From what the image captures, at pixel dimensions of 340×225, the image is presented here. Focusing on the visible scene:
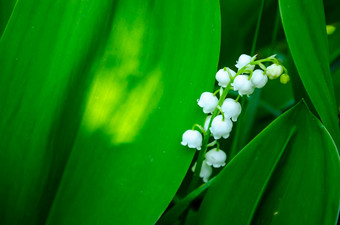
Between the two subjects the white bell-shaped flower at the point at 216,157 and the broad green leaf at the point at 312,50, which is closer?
the broad green leaf at the point at 312,50

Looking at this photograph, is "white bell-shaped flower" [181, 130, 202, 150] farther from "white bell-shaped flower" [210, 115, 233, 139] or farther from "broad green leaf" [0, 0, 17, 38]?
"broad green leaf" [0, 0, 17, 38]

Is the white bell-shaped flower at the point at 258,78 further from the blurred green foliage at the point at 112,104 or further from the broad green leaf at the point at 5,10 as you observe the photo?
the broad green leaf at the point at 5,10

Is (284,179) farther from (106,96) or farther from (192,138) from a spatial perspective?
(106,96)

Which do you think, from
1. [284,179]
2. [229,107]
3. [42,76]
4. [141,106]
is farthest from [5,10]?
[284,179]

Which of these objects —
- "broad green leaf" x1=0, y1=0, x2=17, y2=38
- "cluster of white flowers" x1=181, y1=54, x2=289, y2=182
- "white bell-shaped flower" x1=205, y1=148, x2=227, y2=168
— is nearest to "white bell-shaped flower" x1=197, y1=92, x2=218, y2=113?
"cluster of white flowers" x1=181, y1=54, x2=289, y2=182

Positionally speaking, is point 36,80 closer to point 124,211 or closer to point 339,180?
point 124,211

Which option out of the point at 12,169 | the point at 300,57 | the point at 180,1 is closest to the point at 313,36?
the point at 300,57

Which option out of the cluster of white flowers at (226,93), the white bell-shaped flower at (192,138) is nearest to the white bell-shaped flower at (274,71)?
the cluster of white flowers at (226,93)
